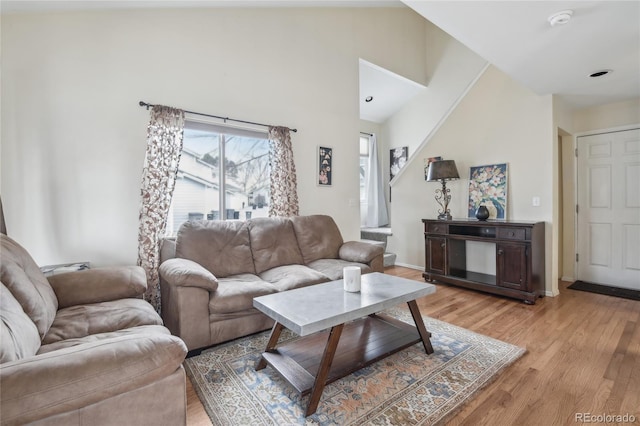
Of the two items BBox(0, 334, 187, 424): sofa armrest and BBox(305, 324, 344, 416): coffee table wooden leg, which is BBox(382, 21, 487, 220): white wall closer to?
BBox(305, 324, 344, 416): coffee table wooden leg

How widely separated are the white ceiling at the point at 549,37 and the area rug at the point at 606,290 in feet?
7.62

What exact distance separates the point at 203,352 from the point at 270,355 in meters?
0.65

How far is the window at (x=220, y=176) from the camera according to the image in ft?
10.4

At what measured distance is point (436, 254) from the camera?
13.2 feet

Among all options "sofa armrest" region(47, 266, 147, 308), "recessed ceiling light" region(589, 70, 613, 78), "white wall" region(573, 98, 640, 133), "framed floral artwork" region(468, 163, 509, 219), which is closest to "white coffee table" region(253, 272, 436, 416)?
"sofa armrest" region(47, 266, 147, 308)

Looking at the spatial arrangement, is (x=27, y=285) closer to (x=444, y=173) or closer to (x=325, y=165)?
(x=325, y=165)

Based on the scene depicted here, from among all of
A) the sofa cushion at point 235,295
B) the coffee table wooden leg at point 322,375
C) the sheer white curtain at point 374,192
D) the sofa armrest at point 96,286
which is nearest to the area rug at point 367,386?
the coffee table wooden leg at point 322,375

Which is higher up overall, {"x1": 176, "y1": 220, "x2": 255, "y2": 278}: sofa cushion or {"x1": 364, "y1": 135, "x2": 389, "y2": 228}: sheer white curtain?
{"x1": 364, "y1": 135, "x2": 389, "y2": 228}: sheer white curtain

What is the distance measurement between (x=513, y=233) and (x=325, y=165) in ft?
Result: 7.89

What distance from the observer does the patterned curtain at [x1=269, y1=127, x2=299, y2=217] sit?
359 centimetres

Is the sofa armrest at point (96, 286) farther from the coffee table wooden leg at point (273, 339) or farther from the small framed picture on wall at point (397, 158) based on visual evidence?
the small framed picture on wall at point (397, 158)

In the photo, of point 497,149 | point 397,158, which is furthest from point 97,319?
point 397,158

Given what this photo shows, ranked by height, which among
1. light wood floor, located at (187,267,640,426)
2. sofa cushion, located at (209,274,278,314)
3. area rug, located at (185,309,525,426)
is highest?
sofa cushion, located at (209,274,278,314)

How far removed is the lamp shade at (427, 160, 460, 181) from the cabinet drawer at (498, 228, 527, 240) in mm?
911
